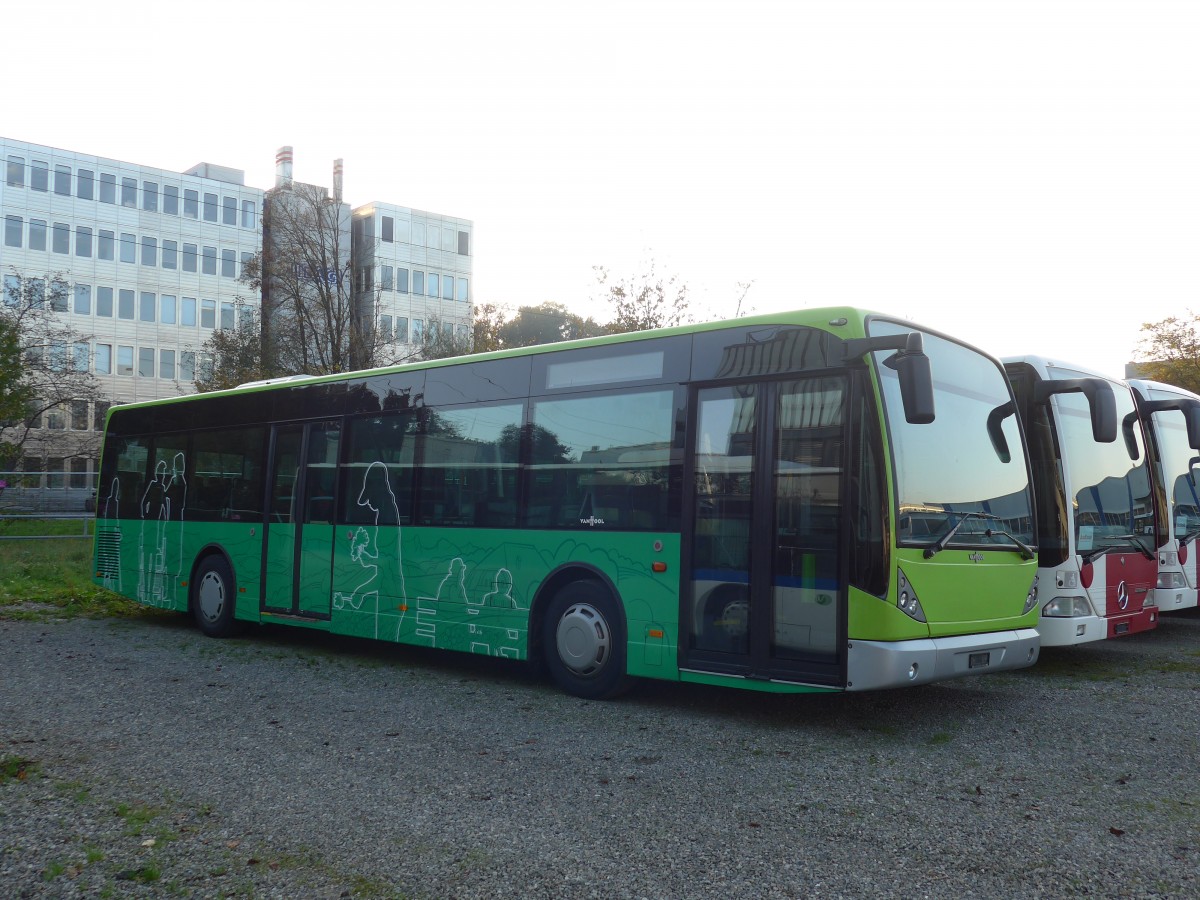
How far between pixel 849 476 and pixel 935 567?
92 centimetres

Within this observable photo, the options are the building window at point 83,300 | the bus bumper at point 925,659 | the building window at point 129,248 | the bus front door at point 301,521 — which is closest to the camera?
the bus bumper at point 925,659

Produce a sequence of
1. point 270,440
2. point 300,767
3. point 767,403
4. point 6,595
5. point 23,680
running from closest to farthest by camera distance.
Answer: point 300,767 → point 767,403 → point 23,680 → point 270,440 → point 6,595

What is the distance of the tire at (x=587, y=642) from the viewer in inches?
344

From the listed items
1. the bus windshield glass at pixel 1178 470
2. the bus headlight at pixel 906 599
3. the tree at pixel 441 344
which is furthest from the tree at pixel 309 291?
the bus headlight at pixel 906 599

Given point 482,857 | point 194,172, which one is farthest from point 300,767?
point 194,172

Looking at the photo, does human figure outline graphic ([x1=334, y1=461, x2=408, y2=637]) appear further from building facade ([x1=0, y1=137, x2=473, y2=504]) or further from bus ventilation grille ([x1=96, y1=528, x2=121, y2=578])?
building facade ([x1=0, y1=137, x2=473, y2=504])

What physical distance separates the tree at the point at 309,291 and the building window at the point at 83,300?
2796 cm

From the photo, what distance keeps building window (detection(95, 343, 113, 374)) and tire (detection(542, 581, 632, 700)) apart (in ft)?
189

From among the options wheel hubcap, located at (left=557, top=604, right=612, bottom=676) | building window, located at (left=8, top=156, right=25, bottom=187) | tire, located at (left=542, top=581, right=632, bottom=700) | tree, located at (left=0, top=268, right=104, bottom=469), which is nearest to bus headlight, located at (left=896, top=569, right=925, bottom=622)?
tire, located at (left=542, top=581, right=632, bottom=700)

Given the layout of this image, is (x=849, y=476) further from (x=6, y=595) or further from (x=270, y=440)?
(x=6, y=595)

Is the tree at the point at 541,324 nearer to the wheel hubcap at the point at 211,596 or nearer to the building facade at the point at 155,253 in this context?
the building facade at the point at 155,253

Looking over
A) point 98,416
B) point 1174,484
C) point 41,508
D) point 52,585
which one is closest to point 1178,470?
point 1174,484

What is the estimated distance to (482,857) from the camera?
15.9 feet

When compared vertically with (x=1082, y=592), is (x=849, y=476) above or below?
above
